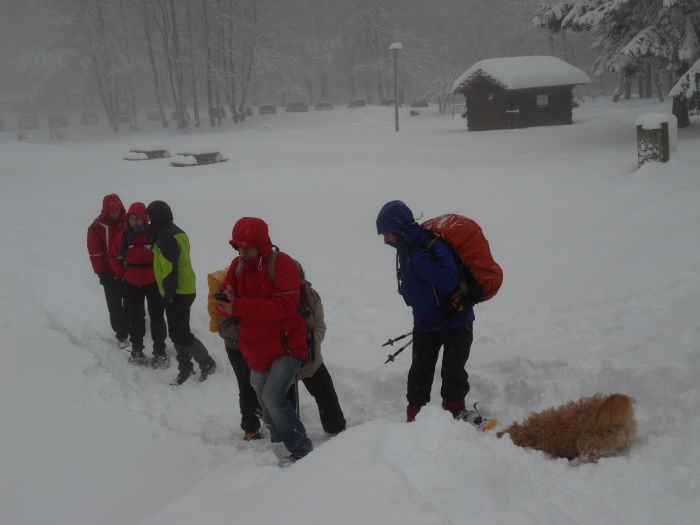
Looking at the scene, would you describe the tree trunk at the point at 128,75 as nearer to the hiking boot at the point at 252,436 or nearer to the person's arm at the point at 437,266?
the hiking boot at the point at 252,436

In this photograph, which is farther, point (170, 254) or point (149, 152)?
point (149, 152)

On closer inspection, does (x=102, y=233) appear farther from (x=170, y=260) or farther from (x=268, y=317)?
(x=268, y=317)

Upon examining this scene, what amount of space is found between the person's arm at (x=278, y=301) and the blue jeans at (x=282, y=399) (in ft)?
1.31

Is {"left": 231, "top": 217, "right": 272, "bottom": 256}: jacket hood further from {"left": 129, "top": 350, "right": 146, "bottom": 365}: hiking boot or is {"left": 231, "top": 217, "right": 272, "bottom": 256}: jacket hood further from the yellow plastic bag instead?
A: {"left": 129, "top": 350, "right": 146, "bottom": 365}: hiking boot

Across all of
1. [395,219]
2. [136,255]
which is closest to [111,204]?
[136,255]

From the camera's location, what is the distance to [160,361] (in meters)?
6.14

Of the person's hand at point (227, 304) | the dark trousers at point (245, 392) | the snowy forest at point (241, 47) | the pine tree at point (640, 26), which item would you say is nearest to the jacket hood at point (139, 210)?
the dark trousers at point (245, 392)

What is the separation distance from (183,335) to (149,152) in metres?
19.1

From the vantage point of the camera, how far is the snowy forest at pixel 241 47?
4212 centimetres

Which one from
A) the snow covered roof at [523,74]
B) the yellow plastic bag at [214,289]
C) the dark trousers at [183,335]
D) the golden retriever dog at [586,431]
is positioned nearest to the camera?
the golden retriever dog at [586,431]

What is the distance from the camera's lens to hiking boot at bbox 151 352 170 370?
6.12 metres

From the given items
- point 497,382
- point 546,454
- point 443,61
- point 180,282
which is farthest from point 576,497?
point 443,61

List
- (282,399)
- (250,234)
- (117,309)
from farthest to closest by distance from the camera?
1. (117,309)
2. (282,399)
3. (250,234)

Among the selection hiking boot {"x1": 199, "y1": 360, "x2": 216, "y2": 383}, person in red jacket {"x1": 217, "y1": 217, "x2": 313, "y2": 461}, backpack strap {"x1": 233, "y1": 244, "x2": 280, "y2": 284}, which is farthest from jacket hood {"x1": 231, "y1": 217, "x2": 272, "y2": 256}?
hiking boot {"x1": 199, "y1": 360, "x2": 216, "y2": 383}
